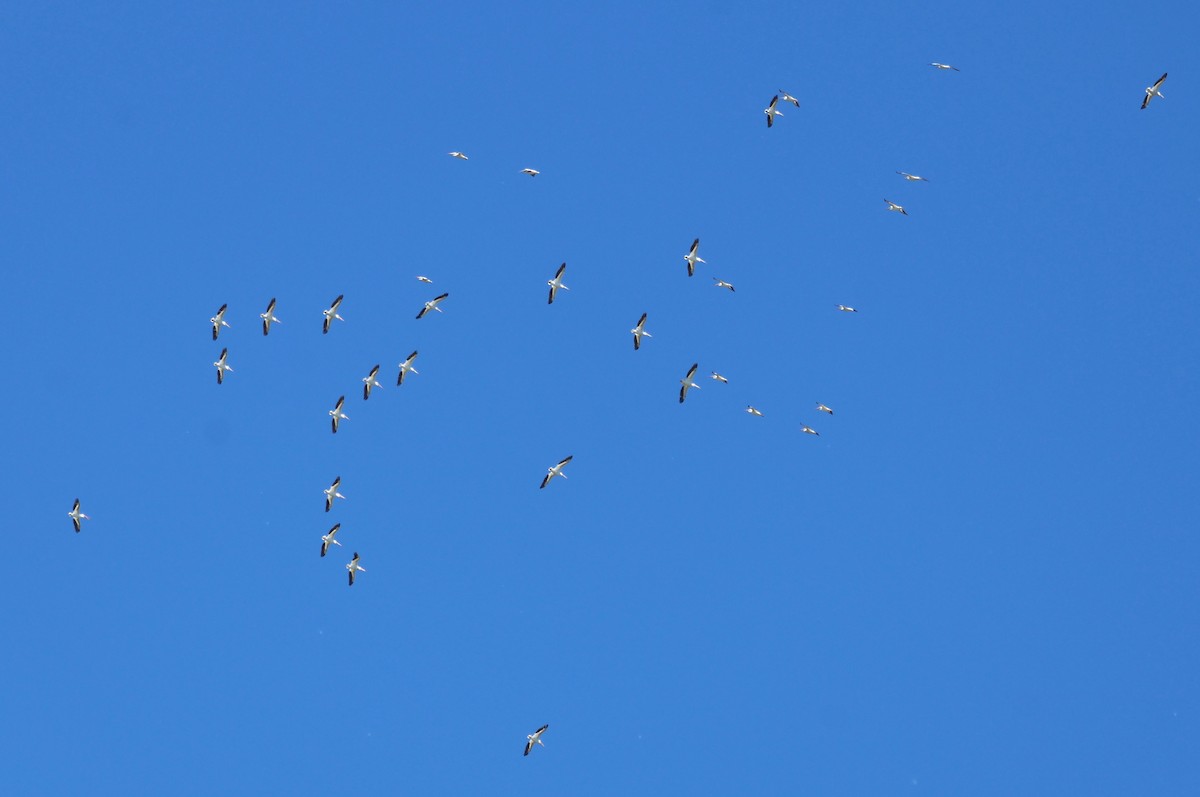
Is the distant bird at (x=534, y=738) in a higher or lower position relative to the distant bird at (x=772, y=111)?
lower

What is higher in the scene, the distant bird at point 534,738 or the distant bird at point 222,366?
the distant bird at point 222,366

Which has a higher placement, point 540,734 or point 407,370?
point 407,370

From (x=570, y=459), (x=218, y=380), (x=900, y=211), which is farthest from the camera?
(x=218, y=380)

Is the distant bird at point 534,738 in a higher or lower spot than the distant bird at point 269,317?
lower

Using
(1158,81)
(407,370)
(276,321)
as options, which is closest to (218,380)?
(276,321)

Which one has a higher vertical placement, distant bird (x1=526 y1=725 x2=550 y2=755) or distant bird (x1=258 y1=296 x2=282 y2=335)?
distant bird (x1=258 y1=296 x2=282 y2=335)

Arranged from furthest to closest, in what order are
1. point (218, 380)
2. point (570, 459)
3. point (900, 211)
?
point (218, 380)
point (570, 459)
point (900, 211)

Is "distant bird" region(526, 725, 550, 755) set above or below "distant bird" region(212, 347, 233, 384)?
below

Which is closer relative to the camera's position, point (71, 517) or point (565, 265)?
point (565, 265)

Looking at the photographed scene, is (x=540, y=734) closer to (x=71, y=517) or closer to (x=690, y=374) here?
(x=690, y=374)

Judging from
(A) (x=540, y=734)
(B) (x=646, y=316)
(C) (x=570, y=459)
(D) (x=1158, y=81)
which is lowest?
(A) (x=540, y=734)

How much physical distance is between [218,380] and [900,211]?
4395 centimetres

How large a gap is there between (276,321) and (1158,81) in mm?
54556

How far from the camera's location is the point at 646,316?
114 metres
